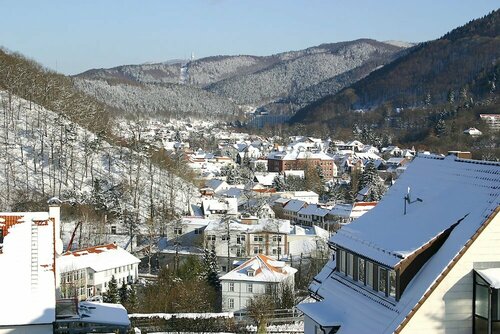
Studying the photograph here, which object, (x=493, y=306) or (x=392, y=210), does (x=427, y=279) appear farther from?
(x=392, y=210)

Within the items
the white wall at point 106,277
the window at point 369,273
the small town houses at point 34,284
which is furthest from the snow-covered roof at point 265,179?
the window at point 369,273

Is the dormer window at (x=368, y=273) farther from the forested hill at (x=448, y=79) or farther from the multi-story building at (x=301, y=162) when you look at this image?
the forested hill at (x=448, y=79)

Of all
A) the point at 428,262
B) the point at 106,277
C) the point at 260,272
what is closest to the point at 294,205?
the point at 106,277

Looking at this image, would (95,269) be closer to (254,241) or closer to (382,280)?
(254,241)

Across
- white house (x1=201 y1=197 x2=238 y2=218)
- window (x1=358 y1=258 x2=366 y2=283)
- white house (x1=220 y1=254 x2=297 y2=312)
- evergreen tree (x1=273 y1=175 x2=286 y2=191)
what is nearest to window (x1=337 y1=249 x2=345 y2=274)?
window (x1=358 y1=258 x2=366 y2=283)

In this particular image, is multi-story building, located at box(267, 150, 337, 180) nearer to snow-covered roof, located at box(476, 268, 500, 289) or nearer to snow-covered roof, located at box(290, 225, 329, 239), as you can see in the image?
snow-covered roof, located at box(290, 225, 329, 239)
